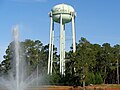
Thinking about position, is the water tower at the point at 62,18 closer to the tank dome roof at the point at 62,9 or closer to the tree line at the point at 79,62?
the tank dome roof at the point at 62,9

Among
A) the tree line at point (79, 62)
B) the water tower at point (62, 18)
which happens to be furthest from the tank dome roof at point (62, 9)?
the tree line at point (79, 62)

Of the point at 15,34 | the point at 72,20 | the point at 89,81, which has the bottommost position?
the point at 89,81

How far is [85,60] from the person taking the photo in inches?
1980

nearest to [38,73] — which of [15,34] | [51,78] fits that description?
[51,78]

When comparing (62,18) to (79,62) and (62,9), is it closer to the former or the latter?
(62,9)

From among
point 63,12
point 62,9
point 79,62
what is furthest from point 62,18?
point 79,62

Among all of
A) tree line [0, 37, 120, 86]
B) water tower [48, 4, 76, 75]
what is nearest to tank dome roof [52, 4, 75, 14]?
water tower [48, 4, 76, 75]

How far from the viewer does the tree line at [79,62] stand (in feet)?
167

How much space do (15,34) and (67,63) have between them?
24.8 meters

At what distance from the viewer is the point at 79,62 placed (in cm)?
4975

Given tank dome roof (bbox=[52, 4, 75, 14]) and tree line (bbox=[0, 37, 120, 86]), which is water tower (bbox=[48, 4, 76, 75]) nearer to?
tank dome roof (bbox=[52, 4, 75, 14])

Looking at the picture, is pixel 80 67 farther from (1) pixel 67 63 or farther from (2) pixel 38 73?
(2) pixel 38 73

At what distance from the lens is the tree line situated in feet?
167

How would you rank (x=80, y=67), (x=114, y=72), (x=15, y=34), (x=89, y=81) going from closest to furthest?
(x=15, y=34) < (x=80, y=67) < (x=89, y=81) < (x=114, y=72)
